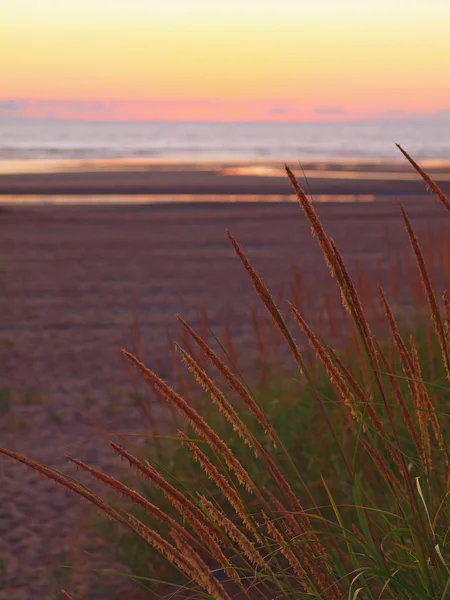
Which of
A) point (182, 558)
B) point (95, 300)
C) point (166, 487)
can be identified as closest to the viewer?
point (166, 487)

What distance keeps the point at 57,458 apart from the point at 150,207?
17395 millimetres

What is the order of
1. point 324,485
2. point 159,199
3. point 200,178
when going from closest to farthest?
point 324,485 → point 159,199 → point 200,178

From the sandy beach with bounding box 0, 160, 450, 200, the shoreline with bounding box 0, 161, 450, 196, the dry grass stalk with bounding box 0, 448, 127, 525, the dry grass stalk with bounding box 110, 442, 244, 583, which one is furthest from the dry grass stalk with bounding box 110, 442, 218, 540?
the sandy beach with bounding box 0, 160, 450, 200

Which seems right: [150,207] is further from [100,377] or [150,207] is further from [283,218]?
[100,377]

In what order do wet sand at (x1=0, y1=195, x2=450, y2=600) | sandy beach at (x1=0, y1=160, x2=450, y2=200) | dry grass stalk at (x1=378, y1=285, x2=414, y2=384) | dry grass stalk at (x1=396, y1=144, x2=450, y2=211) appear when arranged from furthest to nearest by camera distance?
sandy beach at (x1=0, y1=160, x2=450, y2=200)
wet sand at (x1=0, y1=195, x2=450, y2=600)
dry grass stalk at (x1=378, y1=285, x2=414, y2=384)
dry grass stalk at (x1=396, y1=144, x2=450, y2=211)

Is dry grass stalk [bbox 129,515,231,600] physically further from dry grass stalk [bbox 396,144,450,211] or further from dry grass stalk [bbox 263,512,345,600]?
dry grass stalk [bbox 396,144,450,211]

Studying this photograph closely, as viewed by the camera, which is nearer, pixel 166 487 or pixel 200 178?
pixel 166 487

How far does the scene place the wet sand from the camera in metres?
4.80

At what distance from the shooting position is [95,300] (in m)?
10.8

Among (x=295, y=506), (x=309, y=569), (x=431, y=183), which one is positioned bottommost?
(x=309, y=569)

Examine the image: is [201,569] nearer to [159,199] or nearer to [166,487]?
[166,487]

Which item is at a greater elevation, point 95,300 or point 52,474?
point 95,300

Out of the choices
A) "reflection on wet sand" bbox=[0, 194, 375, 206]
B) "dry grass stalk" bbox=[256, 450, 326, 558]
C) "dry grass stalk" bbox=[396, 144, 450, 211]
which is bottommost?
"dry grass stalk" bbox=[256, 450, 326, 558]

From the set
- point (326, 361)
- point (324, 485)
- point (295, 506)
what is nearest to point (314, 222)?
point (326, 361)
